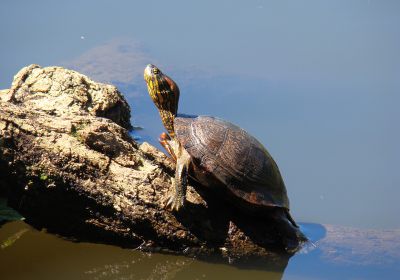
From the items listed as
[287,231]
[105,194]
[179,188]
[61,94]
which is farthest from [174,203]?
[61,94]

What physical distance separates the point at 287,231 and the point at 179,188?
0.85 meters

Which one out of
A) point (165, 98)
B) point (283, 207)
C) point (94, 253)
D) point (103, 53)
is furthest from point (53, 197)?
A: point (103, 53)

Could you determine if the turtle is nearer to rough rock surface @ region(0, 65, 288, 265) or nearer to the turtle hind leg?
the turtle hind leg

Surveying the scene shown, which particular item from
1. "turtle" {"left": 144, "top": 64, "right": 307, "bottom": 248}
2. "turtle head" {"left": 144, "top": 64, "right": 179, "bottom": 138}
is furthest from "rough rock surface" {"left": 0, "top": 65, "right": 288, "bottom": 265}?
"turtle head" {"left": 144, "top": 64, "right": 179, "bottom": 138}

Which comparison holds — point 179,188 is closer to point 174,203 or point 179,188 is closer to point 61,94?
point 174,203

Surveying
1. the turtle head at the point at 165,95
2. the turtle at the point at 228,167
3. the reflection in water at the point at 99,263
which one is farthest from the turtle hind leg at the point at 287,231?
the turtle head at the point at 165,95

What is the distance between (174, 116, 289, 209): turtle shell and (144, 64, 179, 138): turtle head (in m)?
0.29

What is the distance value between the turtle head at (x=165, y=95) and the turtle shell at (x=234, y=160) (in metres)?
0.29

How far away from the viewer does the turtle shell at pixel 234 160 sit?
132 inches

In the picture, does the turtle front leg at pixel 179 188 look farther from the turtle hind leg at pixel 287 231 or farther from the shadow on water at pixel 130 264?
the turtle hind leg at pixel 287 231

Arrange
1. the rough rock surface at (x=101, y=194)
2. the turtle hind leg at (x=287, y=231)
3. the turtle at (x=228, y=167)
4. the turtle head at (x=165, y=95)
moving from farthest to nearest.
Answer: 1. the turtle head at (x=165, y=95)
2. the turtle hind leg at (x=287, y=231)
3. the turtle at (x=228, y=167)
4. the rough rock surface at (x=101, y=194)

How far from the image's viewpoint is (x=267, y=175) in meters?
3.49

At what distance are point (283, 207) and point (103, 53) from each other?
482 centimetres

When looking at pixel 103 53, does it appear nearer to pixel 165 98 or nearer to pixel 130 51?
A: pixel 130 51
